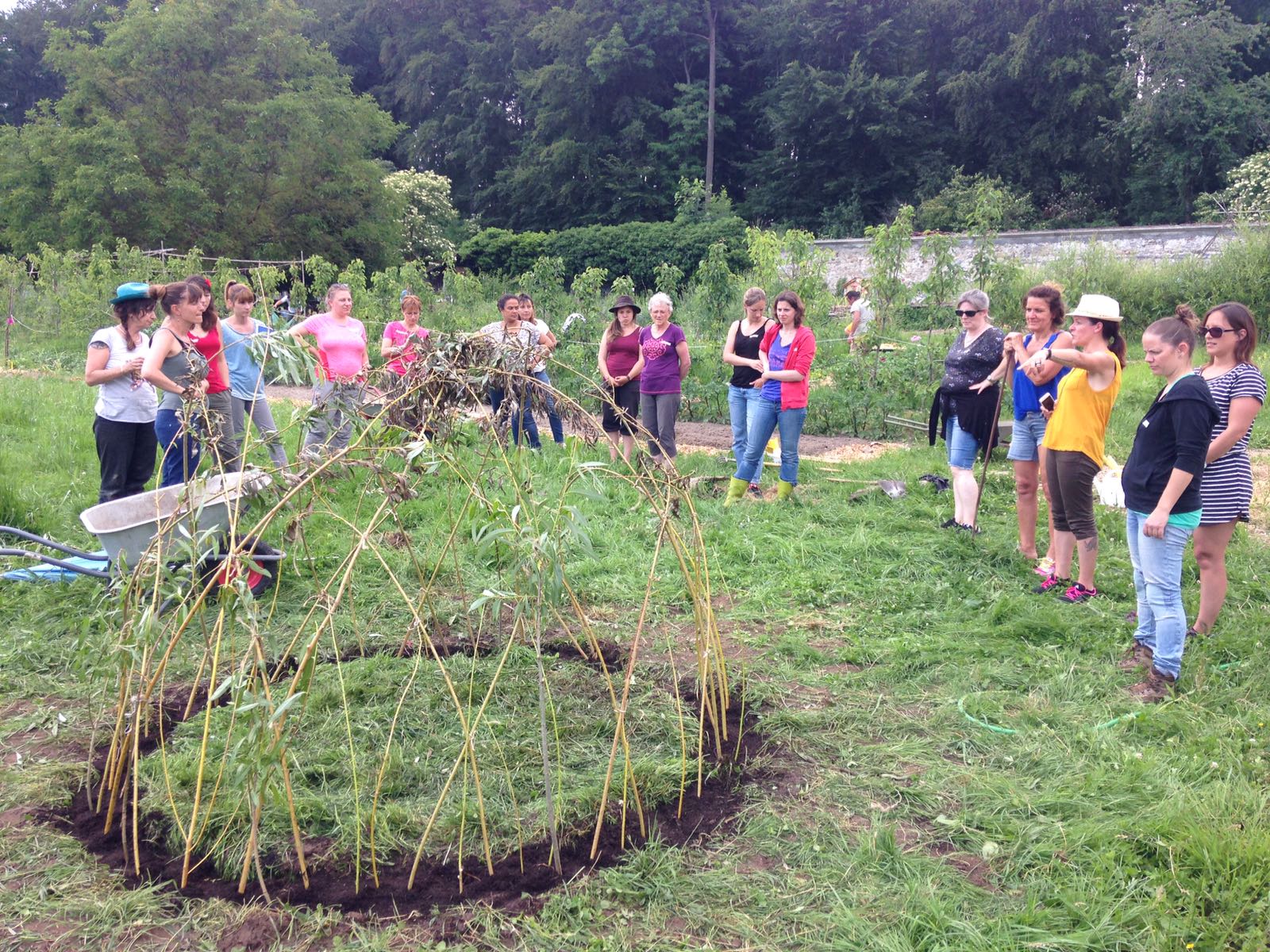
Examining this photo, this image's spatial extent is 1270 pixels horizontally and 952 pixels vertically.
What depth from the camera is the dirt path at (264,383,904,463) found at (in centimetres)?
884

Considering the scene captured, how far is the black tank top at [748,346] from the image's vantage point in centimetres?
688

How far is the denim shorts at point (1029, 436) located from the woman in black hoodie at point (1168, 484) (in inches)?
49.9

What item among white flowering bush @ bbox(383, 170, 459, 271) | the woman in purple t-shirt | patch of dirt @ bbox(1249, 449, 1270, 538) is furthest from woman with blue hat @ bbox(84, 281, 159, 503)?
white flowering bush @ bbox(383, 170, 459, 271)

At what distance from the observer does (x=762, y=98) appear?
126 ft

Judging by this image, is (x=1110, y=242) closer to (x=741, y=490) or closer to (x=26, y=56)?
(x=741, y=490)

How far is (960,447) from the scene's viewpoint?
572 centimetres

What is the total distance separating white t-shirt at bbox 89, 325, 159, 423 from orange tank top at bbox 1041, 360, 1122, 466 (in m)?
4.84

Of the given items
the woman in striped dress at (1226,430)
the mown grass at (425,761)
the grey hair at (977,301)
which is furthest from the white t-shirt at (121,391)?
the woman in striped dress at (1226,430)

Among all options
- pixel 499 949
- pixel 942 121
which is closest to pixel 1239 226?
pixel 499 949

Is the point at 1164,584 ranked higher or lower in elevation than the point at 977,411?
lower

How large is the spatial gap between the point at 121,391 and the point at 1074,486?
16.5 ft

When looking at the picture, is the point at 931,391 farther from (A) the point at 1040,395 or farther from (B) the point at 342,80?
(B) the point at 342,80

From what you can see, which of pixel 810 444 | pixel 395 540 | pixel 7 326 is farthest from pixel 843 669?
pixel 7 326

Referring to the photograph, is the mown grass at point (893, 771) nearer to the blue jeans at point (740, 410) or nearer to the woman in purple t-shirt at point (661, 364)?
the blue jeans at point (740, 410)
